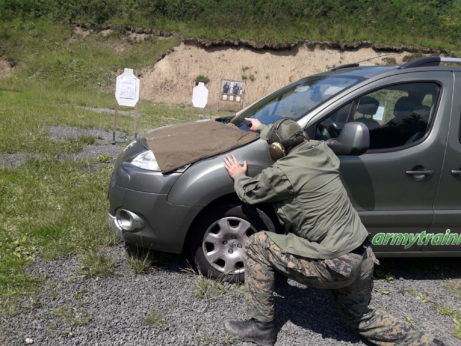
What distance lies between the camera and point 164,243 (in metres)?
3.50

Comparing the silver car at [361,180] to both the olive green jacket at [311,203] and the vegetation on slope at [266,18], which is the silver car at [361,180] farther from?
the vegetation on slope at [266,18]

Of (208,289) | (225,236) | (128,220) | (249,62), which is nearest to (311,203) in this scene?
Result: (225,236)

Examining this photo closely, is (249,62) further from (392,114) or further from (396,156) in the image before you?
(396,156)

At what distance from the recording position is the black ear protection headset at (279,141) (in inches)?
114

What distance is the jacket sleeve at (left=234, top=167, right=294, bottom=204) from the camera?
2.79 m

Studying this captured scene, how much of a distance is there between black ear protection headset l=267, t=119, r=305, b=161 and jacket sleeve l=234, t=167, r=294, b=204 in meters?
0.16

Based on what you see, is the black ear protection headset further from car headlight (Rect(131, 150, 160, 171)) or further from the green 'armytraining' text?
the green 'armytraining' text

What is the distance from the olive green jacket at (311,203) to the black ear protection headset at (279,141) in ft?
0.18

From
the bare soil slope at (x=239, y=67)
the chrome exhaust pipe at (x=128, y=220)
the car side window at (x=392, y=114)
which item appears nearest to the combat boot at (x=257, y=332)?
the chrome exhaust pipe at (x=128, y=220)

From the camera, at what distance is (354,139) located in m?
3.29

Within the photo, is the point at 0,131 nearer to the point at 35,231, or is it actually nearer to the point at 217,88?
the point at 35,231

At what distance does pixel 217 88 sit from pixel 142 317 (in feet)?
85.0

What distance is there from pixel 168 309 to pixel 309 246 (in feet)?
4.00

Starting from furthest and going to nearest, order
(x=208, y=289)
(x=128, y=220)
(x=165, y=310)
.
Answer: (x=128, y=220) < (x=208, y=289) < (x=165, y=310)
